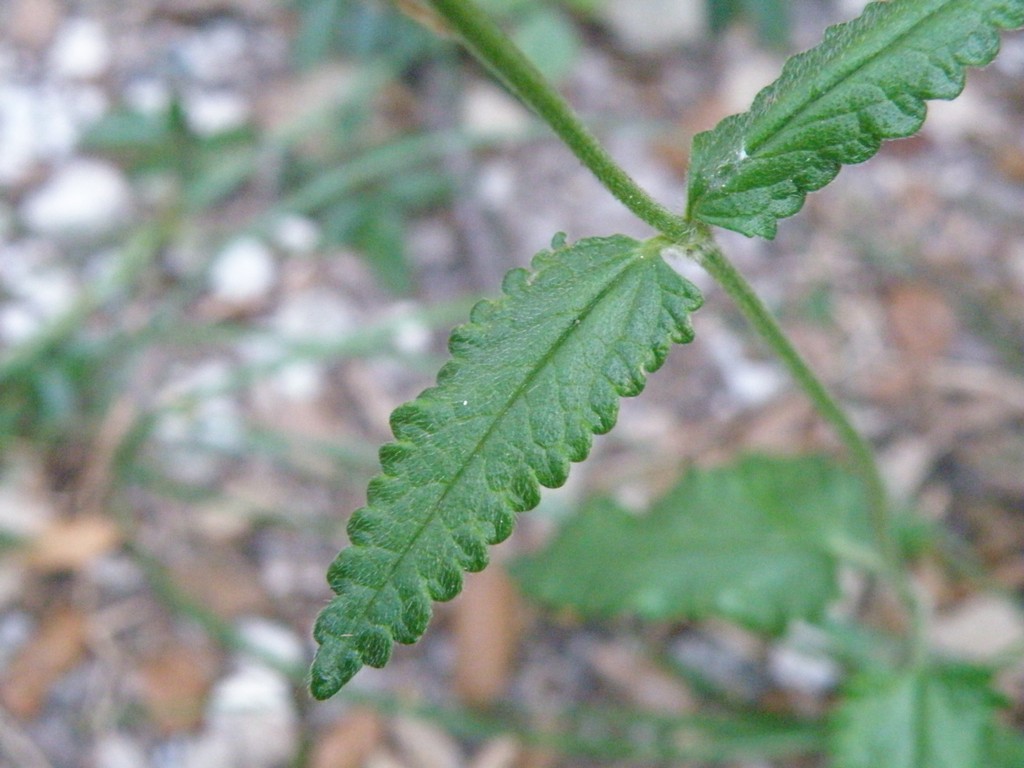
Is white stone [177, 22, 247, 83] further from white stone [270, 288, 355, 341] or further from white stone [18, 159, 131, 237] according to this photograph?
white stone [270, 288, 355, 341]

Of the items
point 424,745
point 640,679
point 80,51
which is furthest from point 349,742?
point 80,51

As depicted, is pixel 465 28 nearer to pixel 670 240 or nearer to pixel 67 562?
pixel 670 240

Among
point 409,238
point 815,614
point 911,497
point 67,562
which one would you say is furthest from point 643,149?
point 67,562

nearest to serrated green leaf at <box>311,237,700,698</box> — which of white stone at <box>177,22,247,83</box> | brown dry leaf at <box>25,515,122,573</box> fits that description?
brown dry leaf at <box>25,515,122,573</box>

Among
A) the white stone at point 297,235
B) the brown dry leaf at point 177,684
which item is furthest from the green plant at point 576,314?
the white stone at point 297,235

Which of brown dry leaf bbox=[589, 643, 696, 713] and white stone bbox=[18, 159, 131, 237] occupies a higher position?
white stone bbox=[18, 159, 131, 237]
